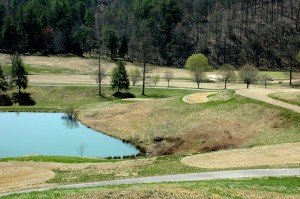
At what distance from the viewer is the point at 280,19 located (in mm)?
183000

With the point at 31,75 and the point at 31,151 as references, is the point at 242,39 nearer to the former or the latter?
the point at 31,75

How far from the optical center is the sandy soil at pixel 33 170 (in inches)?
1564

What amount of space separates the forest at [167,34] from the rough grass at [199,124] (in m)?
86.9

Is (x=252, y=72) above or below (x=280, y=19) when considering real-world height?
below

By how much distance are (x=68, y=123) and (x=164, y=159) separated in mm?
36438

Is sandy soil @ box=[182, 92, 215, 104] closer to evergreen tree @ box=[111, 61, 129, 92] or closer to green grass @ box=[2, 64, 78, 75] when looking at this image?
evergreen tree @ box=[111, 61, 129, 92]

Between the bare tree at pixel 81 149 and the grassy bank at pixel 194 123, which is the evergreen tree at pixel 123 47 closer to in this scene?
the grassy bank at pixel 194 123

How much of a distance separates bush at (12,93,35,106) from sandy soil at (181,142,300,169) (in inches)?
2359

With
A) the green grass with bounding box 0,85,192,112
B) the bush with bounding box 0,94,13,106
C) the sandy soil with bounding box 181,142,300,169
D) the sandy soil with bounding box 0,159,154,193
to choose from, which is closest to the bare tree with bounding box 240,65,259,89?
the green grass with bounding box 0,85,192,112

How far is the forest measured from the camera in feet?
552

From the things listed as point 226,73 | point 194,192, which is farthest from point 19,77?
point 194,192

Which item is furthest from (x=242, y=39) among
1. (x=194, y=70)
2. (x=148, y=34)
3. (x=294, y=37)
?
(x=194, y=70)

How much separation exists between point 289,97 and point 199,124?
551 inches

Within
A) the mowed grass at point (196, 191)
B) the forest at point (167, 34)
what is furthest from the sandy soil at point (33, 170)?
the forest at point (167, 34)
